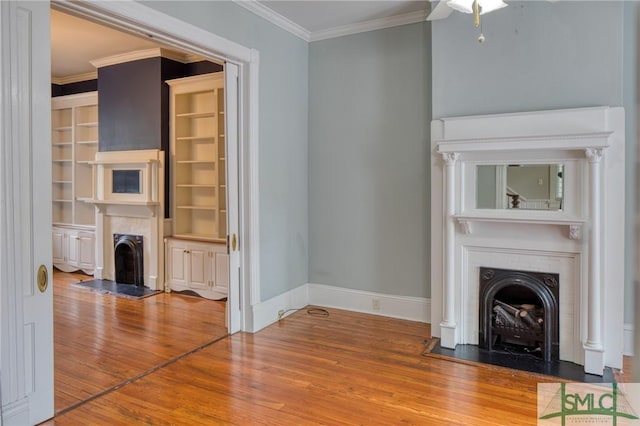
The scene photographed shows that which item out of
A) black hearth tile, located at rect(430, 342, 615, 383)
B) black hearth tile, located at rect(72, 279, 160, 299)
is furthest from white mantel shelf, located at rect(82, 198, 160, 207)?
black hearth tile, located at rect(430, 342, 615, 383)

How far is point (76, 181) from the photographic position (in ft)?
22.8

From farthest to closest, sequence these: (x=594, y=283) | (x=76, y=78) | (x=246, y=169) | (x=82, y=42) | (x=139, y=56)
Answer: (x=76, y=78) < (x=139, y=56) < (x=82, y=42) < (x=246, y=169) < (x=594, y=283)

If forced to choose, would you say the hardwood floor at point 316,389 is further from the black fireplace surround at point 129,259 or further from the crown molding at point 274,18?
the crown molding at point 274,18

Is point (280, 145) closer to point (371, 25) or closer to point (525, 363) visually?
point (371, 25)

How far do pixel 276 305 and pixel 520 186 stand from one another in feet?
8.29

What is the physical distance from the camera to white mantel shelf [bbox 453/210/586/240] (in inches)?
129

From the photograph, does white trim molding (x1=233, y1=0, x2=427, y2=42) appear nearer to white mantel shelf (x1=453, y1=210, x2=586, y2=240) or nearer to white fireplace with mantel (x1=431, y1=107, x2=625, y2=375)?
white fireplace with mantel (x1=431, y1=107, x2=625, y2=375)

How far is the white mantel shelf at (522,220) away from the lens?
329 cm

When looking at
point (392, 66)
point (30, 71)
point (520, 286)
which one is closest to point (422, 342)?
point (520, 286)

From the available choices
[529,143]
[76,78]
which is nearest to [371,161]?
[529,143]


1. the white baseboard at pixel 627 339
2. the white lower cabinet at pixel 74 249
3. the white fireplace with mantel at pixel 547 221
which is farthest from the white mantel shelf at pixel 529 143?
the white lower cabinet at pixel 74 249

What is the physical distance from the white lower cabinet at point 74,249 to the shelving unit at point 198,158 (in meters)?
1.80

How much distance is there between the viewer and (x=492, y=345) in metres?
3.64

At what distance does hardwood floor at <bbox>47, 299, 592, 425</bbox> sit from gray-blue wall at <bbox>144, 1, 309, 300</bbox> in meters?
0.92
